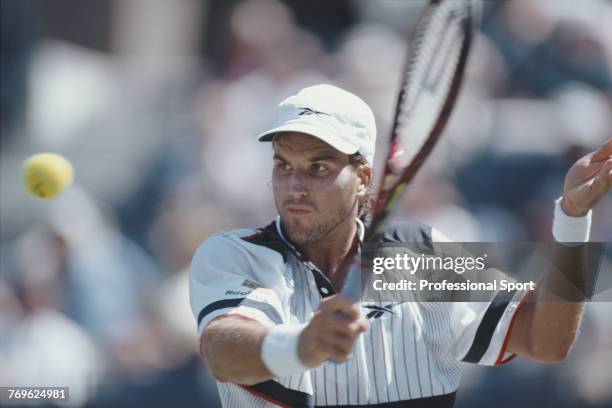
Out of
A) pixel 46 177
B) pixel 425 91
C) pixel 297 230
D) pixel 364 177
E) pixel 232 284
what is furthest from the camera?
pixel 46 177

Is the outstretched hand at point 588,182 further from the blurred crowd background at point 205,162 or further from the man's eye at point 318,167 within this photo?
the blurred crowd background at point 205,162

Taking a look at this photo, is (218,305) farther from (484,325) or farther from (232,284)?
(484,325)

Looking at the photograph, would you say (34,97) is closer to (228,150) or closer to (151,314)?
(228,150)

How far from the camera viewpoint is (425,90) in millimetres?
3846

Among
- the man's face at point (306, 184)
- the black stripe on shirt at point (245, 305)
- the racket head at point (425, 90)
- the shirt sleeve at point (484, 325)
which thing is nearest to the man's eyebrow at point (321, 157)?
the man's face at point (306, 184)

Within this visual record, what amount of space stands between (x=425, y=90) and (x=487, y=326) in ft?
2.78

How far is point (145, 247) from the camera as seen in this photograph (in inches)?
306

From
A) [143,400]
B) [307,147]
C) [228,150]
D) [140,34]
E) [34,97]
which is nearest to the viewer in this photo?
[307,147]

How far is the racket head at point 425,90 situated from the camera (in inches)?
143

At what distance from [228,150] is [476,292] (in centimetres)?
427

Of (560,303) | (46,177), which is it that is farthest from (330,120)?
(46,177)

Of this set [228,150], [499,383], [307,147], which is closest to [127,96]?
[228,150]

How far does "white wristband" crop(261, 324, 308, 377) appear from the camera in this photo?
3213 mm

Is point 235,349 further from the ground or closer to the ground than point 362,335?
closer to the ground
